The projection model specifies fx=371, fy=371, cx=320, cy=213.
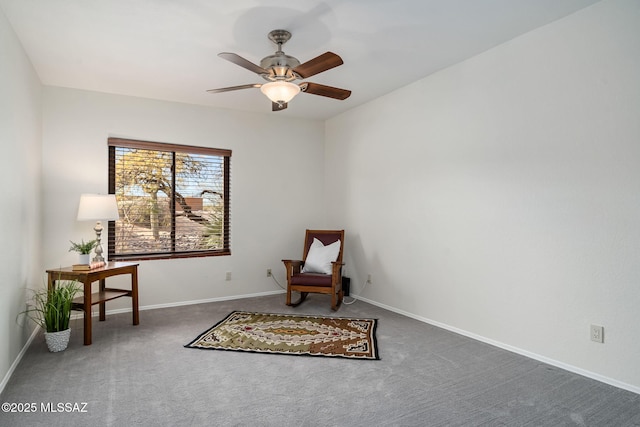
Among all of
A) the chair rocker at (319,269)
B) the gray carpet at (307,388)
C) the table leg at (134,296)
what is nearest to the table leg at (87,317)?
the gray carpet at (307,388)

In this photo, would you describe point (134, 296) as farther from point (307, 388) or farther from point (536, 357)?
point (536, 357)

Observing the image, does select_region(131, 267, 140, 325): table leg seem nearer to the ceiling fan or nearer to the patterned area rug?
the patterned area rug

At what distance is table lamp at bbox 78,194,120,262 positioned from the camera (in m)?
3.69

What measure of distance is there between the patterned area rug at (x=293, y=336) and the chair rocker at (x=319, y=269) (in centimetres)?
39

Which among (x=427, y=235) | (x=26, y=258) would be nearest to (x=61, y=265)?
(x=26, y=258)

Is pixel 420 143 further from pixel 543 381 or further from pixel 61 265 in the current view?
pixel 61 265

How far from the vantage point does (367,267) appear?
4930 millimetres

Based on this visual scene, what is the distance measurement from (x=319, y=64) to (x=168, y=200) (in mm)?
2954

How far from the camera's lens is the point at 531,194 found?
302 cm

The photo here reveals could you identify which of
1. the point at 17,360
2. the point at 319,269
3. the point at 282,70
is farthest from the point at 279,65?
the point at 17,360

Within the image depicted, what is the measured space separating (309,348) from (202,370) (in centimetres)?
91

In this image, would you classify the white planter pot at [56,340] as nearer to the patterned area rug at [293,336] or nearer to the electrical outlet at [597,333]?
the patterned area rug at [293,336]

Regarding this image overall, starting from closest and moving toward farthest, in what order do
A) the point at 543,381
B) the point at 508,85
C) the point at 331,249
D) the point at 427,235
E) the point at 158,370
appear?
the point at 543,381 < the point at 158,370 < the point at 508,85 < the point at 427,235 < the point at 331,249

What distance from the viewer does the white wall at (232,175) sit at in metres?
4.06
